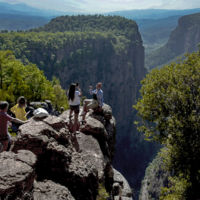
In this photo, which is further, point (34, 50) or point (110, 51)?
point (110, 51)

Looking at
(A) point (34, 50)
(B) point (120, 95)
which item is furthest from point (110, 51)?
(A) point (34, 50)

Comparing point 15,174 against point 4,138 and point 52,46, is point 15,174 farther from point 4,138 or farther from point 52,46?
point 52,46

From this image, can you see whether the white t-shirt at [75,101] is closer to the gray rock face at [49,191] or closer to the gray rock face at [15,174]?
the gray rock face at [49,191]

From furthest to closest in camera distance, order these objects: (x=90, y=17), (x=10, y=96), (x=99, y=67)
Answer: (x=90, y=17)
(x=99, y=67)
(x=10, y=96)

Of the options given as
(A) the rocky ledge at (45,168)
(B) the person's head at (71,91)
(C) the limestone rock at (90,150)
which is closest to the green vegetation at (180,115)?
(C) the limestone rock at (90,150)

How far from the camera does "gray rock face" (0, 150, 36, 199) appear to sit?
4625 mm

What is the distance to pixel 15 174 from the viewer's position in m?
4.93

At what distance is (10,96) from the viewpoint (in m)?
24.5

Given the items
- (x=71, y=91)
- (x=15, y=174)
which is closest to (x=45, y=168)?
(x=15, y=174)

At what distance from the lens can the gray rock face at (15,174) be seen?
15.2 ft

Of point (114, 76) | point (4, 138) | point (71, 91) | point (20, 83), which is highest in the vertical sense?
point (114, 76)

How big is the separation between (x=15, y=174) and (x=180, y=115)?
1173 cm

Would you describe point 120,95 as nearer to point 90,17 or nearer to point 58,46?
point 58,46

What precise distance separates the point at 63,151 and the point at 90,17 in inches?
7727
